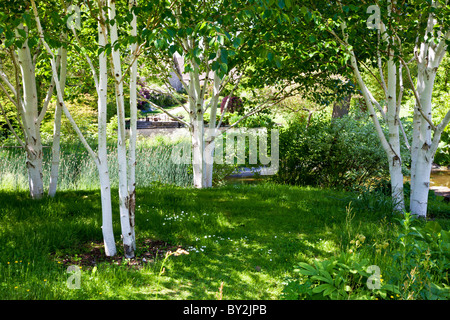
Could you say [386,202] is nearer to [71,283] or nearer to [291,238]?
[291,238]

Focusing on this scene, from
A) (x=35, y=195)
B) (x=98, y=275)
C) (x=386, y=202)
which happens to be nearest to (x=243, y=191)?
(x=386, y=202)

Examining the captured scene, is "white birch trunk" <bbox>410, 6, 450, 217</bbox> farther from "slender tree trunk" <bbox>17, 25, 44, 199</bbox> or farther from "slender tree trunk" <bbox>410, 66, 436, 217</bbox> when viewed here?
"slender tree trunk" <bbox>17, 25, 44, 199</bbox>

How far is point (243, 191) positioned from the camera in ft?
24.0

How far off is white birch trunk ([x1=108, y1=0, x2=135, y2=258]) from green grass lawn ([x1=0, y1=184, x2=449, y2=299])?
0.26 meters

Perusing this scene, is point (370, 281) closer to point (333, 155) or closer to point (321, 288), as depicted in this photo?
point (321, 288)

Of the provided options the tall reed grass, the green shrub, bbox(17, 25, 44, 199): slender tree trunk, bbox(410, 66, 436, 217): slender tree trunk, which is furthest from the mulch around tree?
bbox(410, 66, 436, 217): slender tree trunk

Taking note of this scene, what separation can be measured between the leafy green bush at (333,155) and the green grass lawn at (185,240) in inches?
95.5

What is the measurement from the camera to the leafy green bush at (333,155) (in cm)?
874

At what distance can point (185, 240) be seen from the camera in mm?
4613

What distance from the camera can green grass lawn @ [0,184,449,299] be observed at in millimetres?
3344

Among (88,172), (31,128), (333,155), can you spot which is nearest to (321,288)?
(31,128)

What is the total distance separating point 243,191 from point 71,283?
448 cm

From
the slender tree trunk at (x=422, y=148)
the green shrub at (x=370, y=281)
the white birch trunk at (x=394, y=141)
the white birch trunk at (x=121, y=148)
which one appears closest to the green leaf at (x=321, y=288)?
the green shrub at (x=370, y=281)

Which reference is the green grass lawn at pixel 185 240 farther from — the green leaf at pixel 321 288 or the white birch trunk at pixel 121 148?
the green leaf at pixel 321 288
